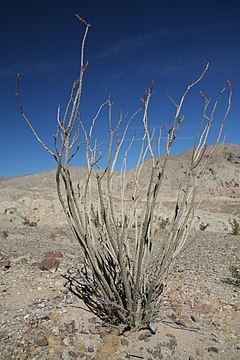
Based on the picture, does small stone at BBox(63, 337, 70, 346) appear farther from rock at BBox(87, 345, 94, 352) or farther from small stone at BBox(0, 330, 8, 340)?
small stone at BBox(0, 330, 8, 340)

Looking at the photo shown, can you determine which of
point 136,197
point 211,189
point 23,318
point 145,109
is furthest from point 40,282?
point 211,189

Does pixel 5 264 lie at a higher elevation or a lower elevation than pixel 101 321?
higher

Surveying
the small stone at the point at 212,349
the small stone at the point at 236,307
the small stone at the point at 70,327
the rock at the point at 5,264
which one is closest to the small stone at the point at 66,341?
the small stone at the point at 70,327

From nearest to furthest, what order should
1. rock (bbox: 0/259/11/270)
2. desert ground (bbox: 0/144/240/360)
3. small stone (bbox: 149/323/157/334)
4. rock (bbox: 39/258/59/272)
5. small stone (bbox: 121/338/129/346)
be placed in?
desert ground (bbox: 0/144/240/360)
small stone (bbox: 121/338/129/346)
small stone (bbox: 149/323/157/334)
rock (bbox: 39/258/59/272)
rock (bbox: 0/259/11/270)

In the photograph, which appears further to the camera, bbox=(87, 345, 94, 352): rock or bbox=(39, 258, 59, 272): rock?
bbox=(39, 258, 59, 272): rock

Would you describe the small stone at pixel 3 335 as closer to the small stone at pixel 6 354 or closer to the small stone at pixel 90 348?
the small stone at pixel 6 354

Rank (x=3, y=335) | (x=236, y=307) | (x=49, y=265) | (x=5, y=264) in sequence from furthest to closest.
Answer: (x=5, y=264) → (x=49, y=265) → (x=236, y=307) → (x=3, y=335)

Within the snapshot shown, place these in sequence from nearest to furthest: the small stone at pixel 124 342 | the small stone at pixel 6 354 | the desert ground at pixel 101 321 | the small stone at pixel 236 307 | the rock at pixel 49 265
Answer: the small stone at pixel 6 354 → the desert ground at pixel 101 321 → the small stone at pixel 124 342 → the small stone at pixel 236 307 → the rock at pixel 49 265

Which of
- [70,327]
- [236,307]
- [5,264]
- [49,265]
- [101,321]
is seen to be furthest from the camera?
[5,264]

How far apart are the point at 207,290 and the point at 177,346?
1.44 meters

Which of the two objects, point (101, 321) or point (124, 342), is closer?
point (124, 342)

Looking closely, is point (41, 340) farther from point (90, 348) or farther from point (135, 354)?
point (135, 354)

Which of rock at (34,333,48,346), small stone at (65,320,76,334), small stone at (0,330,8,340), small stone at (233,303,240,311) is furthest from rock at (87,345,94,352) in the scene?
small stone at (233,303,240,311)

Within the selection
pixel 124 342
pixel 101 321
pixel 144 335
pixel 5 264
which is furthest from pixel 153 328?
pixel 5 264
